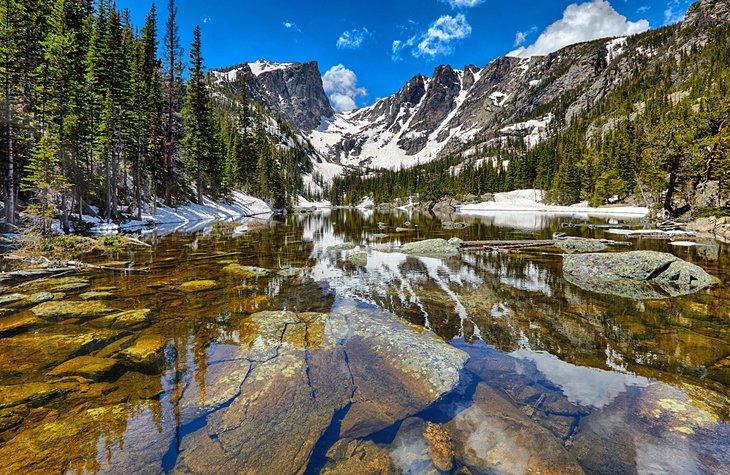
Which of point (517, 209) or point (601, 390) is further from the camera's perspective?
point (517, 209)

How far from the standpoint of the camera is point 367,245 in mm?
21531

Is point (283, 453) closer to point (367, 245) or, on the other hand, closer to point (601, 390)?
point (601, 390)

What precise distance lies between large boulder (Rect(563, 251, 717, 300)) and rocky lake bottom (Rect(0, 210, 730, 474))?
55cm

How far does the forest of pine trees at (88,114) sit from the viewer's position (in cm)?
A: 1947

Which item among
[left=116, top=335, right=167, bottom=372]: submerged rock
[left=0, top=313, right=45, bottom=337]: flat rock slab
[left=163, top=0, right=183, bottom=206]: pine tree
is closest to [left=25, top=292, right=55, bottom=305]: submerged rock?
[left=0, top=313, right=45, bottom=337]: flat rock slab

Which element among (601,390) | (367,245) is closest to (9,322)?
(601,390)

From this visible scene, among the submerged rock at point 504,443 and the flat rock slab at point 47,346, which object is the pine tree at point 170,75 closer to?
the flat rock slab at point 47,346

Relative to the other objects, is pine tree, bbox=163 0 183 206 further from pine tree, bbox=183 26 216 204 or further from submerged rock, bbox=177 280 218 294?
submerged rock, bbox=177 280 218 294

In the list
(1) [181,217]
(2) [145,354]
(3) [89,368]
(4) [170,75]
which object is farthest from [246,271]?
(4) [170,75]

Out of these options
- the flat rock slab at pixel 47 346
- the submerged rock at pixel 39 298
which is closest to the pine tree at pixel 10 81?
the submerged rock at pixel 39 298

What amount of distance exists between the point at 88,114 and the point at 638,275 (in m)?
39.4

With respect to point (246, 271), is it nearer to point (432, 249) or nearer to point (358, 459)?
point (358, 459)

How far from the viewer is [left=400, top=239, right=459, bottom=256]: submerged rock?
1772cm

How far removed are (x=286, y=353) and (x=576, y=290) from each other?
9.61 metres
